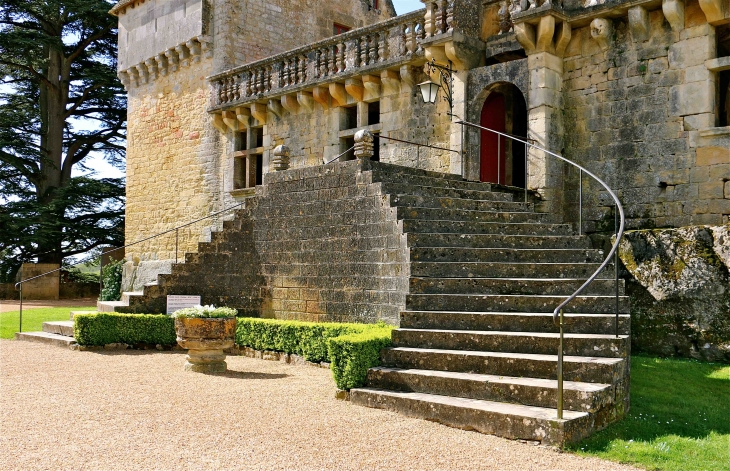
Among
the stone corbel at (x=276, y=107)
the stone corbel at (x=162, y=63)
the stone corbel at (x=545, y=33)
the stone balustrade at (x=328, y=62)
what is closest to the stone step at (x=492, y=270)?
A: the stone corbel at (x=545, y=33)

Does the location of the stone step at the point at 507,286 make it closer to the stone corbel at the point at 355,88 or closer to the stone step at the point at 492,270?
the stone step at the point at 492,270

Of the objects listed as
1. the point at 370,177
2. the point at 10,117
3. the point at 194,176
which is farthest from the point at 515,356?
the point at 10,117

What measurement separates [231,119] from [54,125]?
1247 cm

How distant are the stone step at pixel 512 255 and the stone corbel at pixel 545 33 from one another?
405 cm

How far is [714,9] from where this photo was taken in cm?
953

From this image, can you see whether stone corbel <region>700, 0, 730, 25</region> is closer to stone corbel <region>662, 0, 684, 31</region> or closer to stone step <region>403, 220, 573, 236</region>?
stone corbel <region>662, 0, 684, 31</region>

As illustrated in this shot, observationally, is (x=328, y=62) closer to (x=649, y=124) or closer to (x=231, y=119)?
(x=231, y=119)

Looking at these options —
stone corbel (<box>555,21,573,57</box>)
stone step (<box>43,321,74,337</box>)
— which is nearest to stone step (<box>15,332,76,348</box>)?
stone step (<box>43,321,74,337</box>)

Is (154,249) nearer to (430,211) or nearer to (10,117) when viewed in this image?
(10,117)

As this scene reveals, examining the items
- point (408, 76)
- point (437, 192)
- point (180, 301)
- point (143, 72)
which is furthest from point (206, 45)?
point (437, 192)

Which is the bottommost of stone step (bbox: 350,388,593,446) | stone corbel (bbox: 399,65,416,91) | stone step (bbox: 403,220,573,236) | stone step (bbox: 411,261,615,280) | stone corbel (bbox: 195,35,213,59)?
stone step (bbox: 350,388,593,446)

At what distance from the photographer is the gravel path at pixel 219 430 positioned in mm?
4941

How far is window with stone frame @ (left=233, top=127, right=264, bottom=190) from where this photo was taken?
17094mm

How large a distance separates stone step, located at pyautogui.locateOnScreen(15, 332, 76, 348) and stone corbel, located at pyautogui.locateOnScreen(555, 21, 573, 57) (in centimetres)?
917
